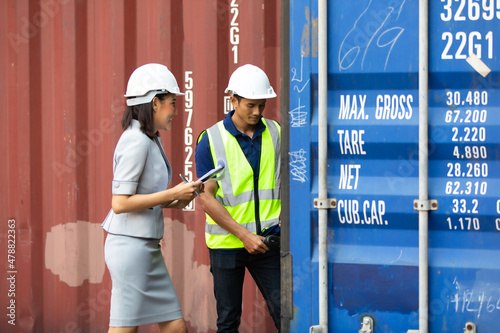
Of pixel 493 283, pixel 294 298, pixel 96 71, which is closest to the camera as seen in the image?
pixel 493 283

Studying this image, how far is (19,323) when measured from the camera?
5277 mm

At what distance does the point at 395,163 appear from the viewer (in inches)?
124

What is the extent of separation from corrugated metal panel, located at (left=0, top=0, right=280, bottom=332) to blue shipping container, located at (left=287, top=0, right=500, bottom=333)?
1.40 m

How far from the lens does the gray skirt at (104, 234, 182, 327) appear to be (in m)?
3.32

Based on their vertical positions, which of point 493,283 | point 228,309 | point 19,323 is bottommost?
point 19,323

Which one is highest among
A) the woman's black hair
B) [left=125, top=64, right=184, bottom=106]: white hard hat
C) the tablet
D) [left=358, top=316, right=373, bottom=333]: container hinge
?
[left=125, top=64, right=184, bottom=106]: white hard hat

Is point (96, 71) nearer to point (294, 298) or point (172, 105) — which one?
point (172, 105)

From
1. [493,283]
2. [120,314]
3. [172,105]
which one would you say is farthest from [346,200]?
[120,314]

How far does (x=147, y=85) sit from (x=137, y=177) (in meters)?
0.45

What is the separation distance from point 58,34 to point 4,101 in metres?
0.67

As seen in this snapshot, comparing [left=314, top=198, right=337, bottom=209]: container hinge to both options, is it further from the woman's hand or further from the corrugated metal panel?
the corrugated metal panel

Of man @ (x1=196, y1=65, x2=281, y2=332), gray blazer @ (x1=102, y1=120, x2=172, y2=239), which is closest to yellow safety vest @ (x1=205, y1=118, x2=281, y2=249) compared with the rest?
man @ (x1=196, y1=65, x2=281, y2=332)

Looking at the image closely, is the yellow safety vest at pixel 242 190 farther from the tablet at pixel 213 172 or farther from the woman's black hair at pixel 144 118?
the woman's black hair at pixel 144 118

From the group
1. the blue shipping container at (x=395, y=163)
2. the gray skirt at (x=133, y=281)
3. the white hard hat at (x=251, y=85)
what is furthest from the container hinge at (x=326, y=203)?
the gray skirt at (x=133, y=281)
